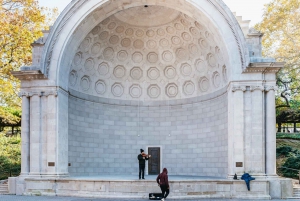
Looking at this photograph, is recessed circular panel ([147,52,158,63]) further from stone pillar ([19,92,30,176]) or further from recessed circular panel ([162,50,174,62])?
stone pillar ([19,92,30,176])

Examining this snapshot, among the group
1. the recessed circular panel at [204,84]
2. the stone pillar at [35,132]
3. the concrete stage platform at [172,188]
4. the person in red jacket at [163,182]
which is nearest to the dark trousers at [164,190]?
the person in red jacket at [163,182]

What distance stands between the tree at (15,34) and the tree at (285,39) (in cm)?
1897

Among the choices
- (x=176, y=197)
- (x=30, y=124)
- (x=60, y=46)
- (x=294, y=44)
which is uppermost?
(x=294, y=44)

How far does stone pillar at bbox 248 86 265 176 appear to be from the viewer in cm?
1830

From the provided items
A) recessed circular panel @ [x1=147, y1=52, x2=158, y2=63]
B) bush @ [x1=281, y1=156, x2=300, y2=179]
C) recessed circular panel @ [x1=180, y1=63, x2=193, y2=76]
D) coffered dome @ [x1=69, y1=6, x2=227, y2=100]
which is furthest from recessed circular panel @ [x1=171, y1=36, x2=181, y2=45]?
bush @ [x1=281, y1=156, x2=300, y2=179]

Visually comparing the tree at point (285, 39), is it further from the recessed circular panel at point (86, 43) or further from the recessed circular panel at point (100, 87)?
the recessed circular panel at point (86, 43)

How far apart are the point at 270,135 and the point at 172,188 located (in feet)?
18.8

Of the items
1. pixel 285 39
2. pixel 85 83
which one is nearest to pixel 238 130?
pixel 85 83

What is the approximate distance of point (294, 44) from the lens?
2912cm

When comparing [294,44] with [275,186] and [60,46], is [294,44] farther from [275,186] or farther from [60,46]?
[60,46]

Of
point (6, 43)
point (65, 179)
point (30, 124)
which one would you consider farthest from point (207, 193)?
point (6, 43)

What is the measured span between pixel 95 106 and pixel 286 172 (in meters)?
13.2

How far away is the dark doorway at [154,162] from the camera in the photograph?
24469mm

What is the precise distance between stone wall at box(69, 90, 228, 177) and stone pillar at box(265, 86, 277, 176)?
3022 mm
